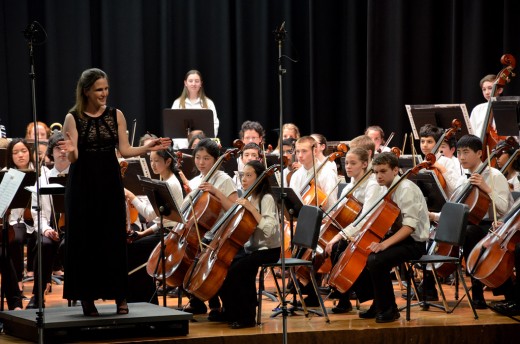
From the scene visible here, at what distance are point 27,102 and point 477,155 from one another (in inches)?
226

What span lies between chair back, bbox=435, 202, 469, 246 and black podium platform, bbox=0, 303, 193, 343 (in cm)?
168

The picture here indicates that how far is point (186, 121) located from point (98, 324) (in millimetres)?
3415

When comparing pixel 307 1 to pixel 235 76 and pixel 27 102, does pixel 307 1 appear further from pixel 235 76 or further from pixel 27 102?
pixel 27 102

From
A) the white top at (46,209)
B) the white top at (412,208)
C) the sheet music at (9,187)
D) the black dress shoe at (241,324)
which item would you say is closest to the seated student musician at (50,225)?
the white top at (46,209)

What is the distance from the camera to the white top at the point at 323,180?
22.1 feet

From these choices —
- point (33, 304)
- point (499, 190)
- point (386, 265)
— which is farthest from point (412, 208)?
point (33, 304)

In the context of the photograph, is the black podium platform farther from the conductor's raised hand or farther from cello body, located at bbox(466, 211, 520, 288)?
cello body, located at bbox(466, 211, 520, 288)

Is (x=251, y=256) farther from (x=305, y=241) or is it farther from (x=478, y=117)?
(x=478, y=117)

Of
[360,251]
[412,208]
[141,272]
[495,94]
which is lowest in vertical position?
[141,272]

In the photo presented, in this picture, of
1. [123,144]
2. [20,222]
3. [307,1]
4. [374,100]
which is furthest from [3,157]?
[307,1]

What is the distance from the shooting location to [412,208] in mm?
5500

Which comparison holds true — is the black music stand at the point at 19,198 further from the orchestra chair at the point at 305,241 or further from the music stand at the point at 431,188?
the music stand at the point at 431,188

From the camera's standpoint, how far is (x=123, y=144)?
4.82 meters

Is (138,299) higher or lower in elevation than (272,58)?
lower
